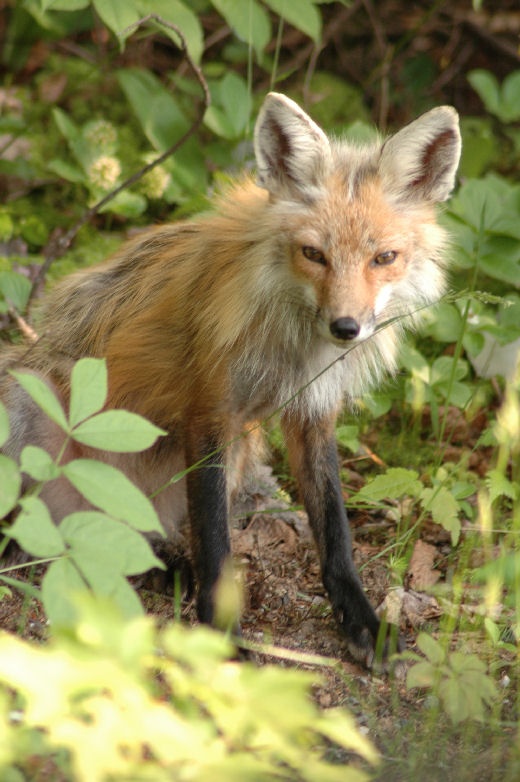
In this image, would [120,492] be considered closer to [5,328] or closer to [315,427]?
[315,427]

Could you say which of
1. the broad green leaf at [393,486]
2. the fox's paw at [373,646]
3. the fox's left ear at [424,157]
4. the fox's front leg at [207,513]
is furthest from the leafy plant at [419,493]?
the fox's left ear at [424,157]

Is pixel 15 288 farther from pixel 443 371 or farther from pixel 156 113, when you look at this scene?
pixel 443 371

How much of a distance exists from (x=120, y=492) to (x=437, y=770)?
1153 mm

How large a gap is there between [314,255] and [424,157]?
0.62 metres

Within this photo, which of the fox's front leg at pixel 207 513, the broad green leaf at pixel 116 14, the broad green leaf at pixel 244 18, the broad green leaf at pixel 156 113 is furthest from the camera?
the broad green leaf at pixel 156 113

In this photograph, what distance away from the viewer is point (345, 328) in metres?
2.82

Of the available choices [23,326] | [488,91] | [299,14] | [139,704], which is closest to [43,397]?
[139,704]

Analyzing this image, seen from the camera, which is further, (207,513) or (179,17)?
(179,17)

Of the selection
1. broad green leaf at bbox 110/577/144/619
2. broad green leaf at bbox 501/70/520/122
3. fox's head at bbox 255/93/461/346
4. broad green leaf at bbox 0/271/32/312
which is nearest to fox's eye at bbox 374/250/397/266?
fox's head at bbox 255/93/461/346

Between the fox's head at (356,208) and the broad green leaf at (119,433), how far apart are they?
962 mm

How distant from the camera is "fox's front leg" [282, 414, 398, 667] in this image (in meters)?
3.25

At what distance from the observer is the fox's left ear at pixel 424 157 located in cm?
310

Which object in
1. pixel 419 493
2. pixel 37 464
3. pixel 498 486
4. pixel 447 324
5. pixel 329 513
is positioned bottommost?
pixel 329 513

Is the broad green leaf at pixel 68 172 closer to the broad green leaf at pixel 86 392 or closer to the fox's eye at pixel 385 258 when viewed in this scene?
the fox's eye at pixel 385 258
